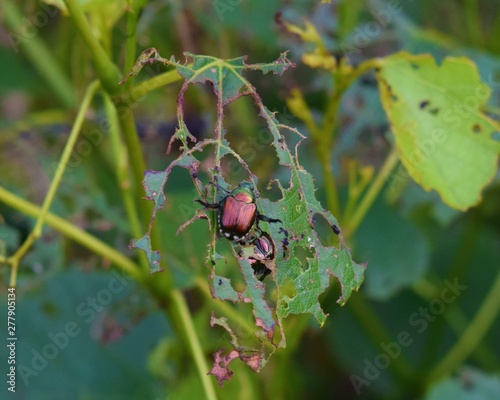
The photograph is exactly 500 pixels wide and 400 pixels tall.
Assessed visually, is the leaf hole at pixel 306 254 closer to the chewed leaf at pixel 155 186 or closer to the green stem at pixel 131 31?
the chewed leaf at pixel 155 186

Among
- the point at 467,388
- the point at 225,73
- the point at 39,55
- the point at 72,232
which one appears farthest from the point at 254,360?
the point at 39,55

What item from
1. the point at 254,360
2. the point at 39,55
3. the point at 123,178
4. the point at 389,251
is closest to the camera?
the point at 254,360

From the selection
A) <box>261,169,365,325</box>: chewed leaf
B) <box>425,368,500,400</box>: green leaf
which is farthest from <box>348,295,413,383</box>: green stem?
<box>261,169,365,325</box>: chewed leaf

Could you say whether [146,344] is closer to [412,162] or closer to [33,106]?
[412,162]

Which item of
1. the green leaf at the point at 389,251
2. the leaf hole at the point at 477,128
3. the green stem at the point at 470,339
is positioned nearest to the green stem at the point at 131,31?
the leaf hole at the point at 477,128

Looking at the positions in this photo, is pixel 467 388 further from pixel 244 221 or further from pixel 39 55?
pixel 39 55

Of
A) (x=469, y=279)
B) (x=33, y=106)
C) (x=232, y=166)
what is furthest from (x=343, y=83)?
(x=33, y=106)
